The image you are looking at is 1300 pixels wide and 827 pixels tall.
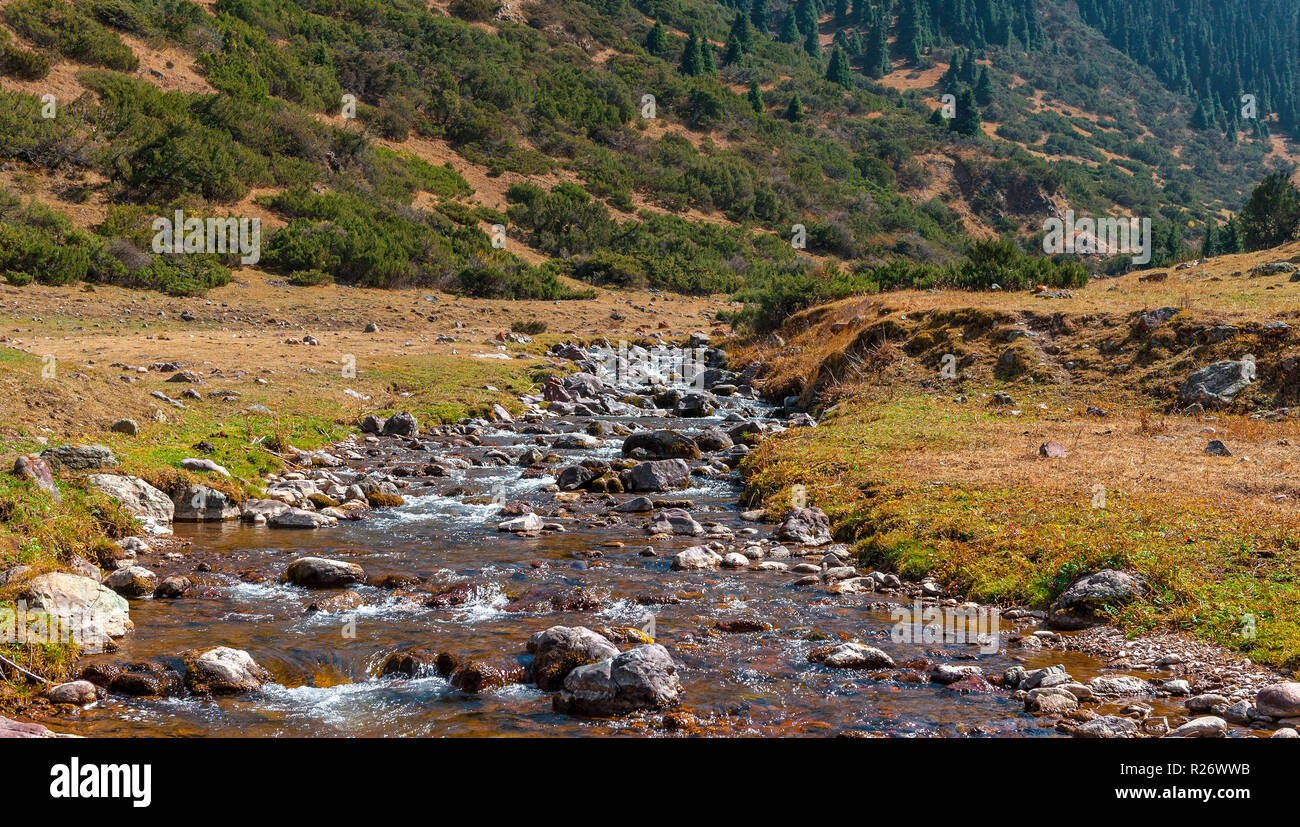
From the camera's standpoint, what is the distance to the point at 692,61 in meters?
102

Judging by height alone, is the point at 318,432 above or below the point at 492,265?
below

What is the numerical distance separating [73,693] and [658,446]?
12427mm

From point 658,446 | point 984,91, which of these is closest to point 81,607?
point 658,446

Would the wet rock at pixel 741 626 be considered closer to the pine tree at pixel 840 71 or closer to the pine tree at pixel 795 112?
the pine tree at pixel 795 112

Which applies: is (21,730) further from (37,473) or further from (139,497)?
(139,497)

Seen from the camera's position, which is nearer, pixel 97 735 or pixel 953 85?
pixel 97 735

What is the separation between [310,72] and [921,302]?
46.2m

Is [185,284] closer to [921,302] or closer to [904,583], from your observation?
[921,302]

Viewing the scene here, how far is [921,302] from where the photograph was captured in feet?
88.0

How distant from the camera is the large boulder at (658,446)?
1774 cm

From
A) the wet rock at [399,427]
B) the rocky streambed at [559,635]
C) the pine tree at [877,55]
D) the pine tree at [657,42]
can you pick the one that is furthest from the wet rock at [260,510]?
the pine tree at [877,55]

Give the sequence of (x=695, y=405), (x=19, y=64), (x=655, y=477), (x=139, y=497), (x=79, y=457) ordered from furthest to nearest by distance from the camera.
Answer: (x=19, y=64)
(x=695, y=405)
(x=655, y=477)
(x=139, y=497)
(x=79, y=457)

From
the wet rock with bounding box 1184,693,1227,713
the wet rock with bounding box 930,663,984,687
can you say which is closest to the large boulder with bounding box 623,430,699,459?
the wet rock with bounding box 930,663,984,687
